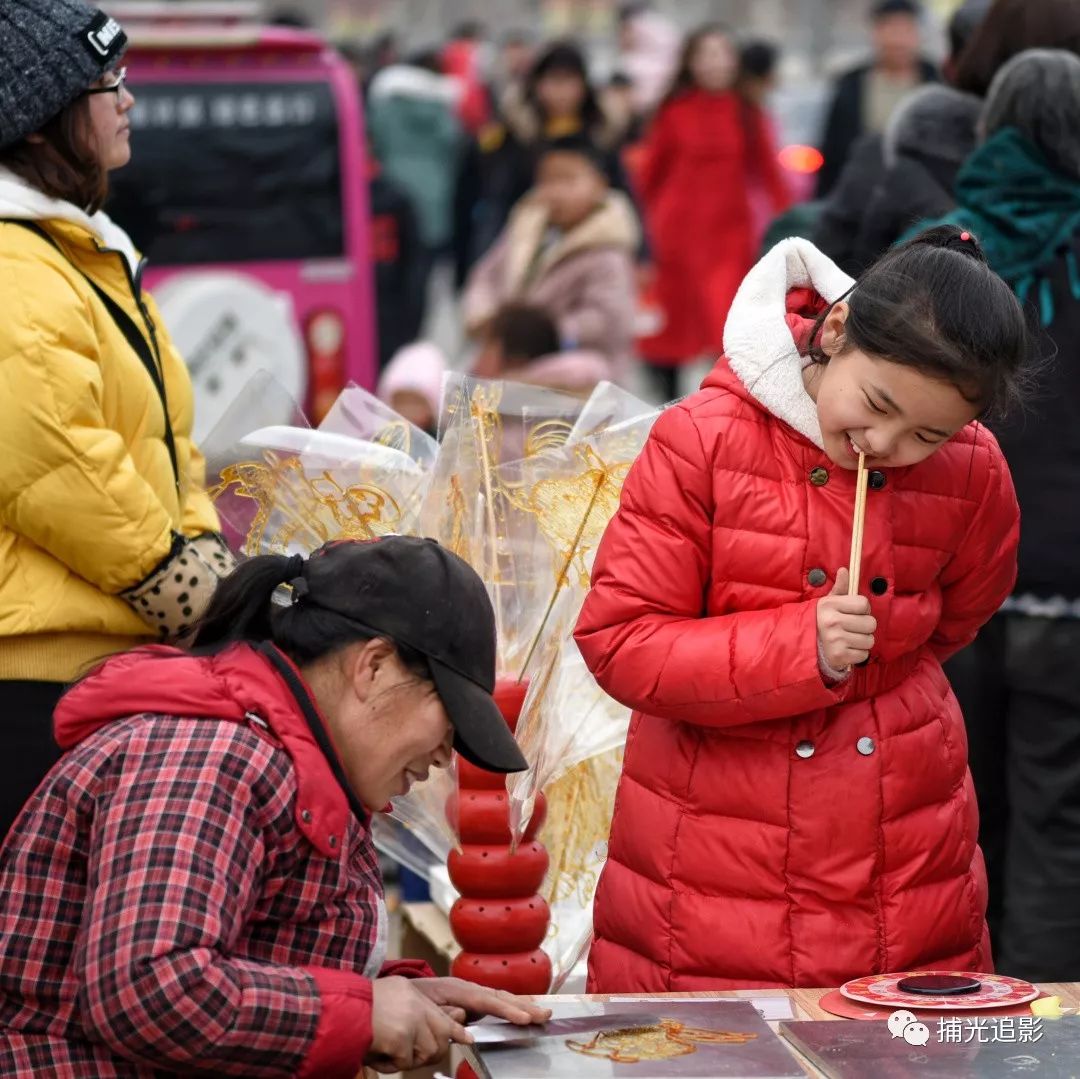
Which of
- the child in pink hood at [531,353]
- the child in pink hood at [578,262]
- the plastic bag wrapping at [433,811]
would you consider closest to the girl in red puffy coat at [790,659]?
the plastic bag wrapping at [433,811]

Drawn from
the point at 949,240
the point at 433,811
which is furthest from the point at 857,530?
the point at 433,811

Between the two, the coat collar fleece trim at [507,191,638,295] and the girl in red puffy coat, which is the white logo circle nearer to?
the girl in red puffy coat

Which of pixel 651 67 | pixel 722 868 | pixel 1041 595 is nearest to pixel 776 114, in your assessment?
pixel 651 67

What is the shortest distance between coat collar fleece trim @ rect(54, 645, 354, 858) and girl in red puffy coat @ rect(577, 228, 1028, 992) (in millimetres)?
583

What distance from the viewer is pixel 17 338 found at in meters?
3.06

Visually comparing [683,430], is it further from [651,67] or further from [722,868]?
[651,67]

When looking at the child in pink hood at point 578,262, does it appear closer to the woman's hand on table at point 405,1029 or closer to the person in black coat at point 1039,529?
the person in black coat at point 1039,529

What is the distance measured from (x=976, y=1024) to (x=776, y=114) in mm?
14329

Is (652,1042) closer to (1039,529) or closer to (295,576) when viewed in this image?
(295,576)

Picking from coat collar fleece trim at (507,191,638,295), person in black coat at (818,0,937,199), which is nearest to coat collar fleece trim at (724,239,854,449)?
coat collar fleece trim at (507,191,638,295)

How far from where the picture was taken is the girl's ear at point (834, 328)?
8.52 feet

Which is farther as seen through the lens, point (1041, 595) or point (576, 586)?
point (1041, 595)

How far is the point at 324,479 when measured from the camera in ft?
10.5

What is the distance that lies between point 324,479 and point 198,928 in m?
1.29
